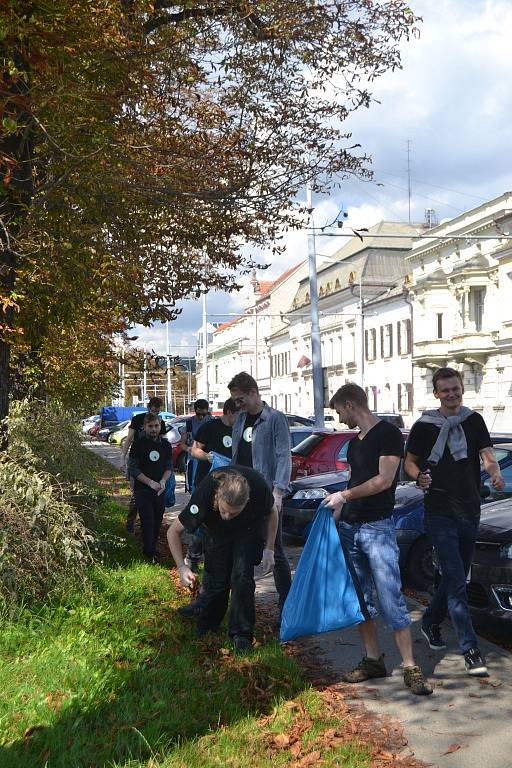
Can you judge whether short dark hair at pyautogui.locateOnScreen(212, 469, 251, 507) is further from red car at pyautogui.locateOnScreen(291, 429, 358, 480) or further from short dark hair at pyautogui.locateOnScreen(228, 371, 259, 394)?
red car at pyautogui.locateOnScreen(291, 429, 358, 480)

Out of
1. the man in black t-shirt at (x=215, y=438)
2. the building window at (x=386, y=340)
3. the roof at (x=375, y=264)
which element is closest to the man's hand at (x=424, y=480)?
the man in black t-shirt at (x=215, y=438)

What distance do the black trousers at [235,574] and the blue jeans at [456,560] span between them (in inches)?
49.5

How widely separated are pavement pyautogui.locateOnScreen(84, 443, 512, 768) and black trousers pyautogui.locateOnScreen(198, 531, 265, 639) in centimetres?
64

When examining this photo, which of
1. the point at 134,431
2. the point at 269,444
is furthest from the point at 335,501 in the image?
the point at 134,431

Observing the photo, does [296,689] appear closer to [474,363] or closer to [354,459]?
[354,459]

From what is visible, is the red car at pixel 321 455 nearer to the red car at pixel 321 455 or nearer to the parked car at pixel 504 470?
the red car at pixel 321 455

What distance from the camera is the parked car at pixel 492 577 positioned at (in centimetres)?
700

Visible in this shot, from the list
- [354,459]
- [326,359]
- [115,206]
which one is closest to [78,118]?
[115,206]

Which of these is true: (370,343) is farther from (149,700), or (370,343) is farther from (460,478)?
(149,700)

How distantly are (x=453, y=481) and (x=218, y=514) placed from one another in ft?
5.31

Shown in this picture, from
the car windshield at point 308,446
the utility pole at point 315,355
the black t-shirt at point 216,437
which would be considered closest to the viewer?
the black t-shirt at point 216,437

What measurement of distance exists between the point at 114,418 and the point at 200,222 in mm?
70691

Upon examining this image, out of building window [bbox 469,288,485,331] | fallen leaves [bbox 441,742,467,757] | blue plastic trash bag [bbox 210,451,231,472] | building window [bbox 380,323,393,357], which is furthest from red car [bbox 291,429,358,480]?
building window [bbox 380,323,393,357]

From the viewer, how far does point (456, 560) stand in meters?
6.44
